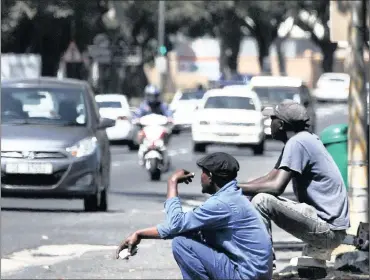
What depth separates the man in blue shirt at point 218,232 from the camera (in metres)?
7.59

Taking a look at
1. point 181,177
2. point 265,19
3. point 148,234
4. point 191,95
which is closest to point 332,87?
point 265,19

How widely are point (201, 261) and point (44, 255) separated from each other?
5.93 meters

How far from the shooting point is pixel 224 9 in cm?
7181

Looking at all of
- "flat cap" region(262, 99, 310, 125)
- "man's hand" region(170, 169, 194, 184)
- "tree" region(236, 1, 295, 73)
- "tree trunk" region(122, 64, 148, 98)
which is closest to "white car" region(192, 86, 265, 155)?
"flat cap" region(262, 99, 310, 125)

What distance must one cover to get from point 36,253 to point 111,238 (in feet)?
3.89

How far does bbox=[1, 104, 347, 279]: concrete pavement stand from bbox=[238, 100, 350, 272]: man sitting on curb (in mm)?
2208

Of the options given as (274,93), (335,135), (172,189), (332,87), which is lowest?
(332,87)

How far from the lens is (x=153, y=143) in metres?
25.0

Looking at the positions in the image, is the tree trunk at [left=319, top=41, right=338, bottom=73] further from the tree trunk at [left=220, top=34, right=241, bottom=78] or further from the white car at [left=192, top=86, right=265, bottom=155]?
the white car at [left=192, top=86, right=265, bottom=155]

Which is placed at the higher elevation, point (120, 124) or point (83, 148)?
point (83, 148)

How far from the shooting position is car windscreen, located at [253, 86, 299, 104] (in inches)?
1496

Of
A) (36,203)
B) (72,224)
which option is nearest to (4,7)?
(36,203)

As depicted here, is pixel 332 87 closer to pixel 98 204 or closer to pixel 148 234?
pixel 98 204

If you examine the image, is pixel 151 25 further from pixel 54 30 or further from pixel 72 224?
pixel 72 224
